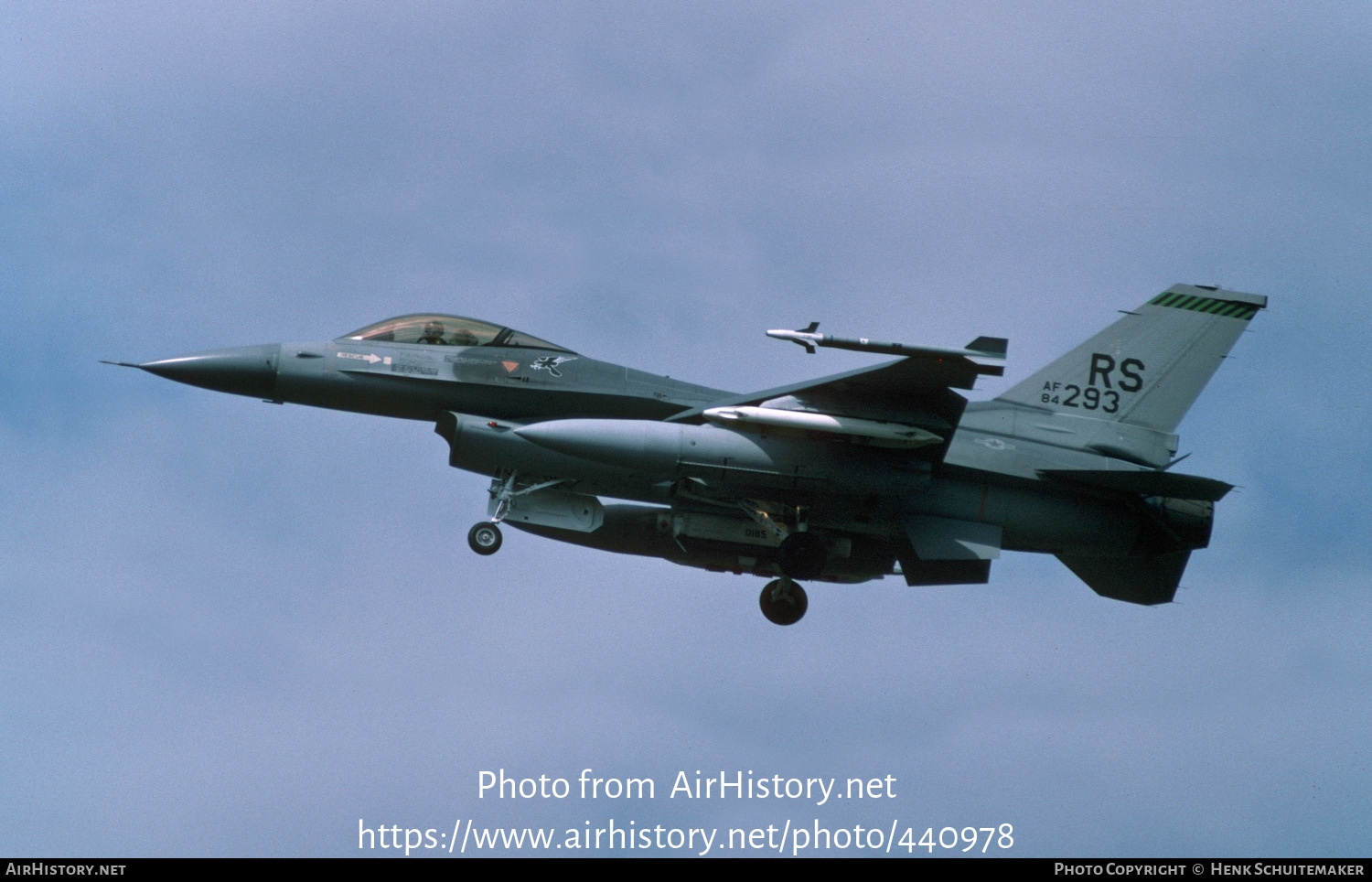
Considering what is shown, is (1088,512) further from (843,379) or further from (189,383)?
(189,383)

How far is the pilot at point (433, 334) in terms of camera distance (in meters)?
19.7

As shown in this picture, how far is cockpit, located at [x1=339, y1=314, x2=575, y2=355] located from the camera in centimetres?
1962

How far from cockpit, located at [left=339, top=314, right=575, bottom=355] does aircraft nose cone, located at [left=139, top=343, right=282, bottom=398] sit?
3.71 feet

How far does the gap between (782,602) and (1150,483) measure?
5.52 metres

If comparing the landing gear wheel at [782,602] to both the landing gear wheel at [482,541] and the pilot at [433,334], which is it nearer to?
the landing gear wheel at [482,541]

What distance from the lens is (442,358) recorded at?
19453 mm

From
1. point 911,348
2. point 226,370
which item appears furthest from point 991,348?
point 226,370

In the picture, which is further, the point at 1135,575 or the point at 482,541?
the point at 1135,575

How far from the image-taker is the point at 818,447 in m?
18.8

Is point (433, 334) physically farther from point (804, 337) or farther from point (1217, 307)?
point (1217, 307)

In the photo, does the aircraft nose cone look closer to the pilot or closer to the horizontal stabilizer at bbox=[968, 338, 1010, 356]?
the pilot

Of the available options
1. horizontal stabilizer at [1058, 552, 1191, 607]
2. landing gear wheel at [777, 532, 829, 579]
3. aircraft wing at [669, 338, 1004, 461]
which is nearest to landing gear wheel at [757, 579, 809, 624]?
landing gear wheel at [777, 532, 829, 579]
